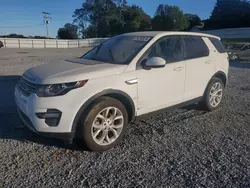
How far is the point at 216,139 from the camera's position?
12.9 ft

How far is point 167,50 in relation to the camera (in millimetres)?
4305

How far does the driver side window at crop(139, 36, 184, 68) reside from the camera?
4.06 meters

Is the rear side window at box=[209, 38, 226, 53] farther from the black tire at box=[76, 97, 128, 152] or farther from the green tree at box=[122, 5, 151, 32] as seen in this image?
the green tree at box=[122, 5, 151, 32]

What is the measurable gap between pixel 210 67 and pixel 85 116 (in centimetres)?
294

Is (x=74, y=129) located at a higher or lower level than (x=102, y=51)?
lower

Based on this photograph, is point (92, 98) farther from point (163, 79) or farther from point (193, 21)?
point (193, 21)

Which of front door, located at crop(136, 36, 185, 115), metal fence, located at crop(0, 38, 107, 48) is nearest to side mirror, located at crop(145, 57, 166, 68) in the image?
front door, located at crop(136, 36, 185, 115)

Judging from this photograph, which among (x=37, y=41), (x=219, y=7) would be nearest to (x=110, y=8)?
(x=219, y=7)

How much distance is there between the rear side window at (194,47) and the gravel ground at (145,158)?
4.10ft

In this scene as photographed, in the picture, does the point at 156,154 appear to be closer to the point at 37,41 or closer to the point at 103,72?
the point at 103,72

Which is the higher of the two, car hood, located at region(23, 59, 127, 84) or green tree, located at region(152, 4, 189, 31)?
green tree, located at region(152, 4, 189, 31)

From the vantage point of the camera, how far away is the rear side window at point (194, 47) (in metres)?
4.63

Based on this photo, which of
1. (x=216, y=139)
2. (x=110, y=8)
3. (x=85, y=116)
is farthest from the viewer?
(x=110, y=8)

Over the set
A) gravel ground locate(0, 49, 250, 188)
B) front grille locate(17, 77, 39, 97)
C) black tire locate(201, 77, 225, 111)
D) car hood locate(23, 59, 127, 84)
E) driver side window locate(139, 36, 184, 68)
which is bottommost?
gravel ground locate(0, 49, 250, 188)
